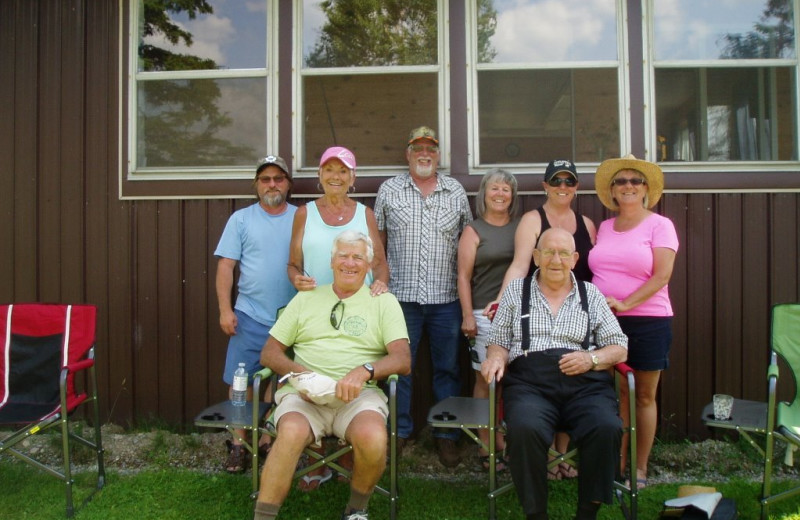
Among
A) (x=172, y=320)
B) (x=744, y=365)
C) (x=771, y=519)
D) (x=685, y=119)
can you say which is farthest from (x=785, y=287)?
(x=172, y=320)

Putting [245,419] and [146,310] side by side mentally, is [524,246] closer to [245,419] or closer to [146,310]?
[245,419]

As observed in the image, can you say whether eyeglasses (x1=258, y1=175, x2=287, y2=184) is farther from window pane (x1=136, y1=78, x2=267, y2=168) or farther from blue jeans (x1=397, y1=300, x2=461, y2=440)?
blue jeans (x1=397, y1=300, x2=461, y2=440)

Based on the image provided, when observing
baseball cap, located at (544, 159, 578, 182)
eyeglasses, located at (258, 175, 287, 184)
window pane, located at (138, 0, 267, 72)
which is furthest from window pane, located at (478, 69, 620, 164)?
window pane, located at (138, 0, 267, 72)

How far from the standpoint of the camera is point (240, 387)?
288cm

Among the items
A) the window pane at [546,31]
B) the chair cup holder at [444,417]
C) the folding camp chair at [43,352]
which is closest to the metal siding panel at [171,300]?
the folding camp chair at [43,352]

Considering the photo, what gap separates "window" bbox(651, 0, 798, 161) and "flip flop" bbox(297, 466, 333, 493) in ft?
8.33

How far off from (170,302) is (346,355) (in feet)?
5.02

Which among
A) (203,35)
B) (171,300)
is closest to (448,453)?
(171,300)

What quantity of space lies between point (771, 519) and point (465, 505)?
1.28 metres

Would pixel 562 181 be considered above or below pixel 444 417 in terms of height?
above

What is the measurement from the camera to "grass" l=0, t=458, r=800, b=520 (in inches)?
108

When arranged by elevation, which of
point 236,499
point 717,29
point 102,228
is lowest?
point 236,499

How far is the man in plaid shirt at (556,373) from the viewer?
7.89 feet

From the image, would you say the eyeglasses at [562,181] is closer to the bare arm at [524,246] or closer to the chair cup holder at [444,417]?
the bare arm at [524,246]
